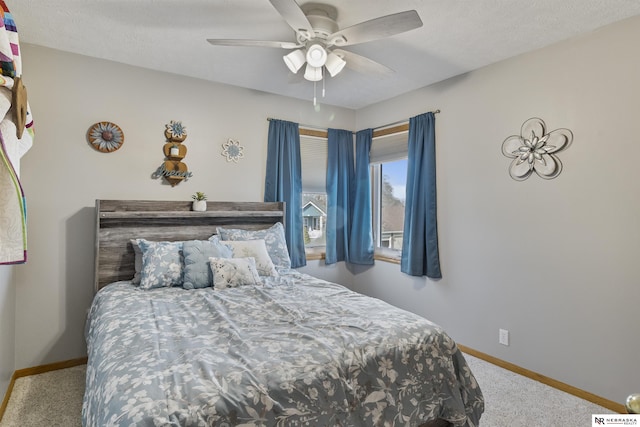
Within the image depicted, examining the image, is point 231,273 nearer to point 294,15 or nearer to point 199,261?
point 199,261

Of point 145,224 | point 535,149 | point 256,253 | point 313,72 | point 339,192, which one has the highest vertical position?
point 313,72

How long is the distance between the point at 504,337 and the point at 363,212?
2.01 metres

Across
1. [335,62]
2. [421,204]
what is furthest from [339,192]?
[335,62]

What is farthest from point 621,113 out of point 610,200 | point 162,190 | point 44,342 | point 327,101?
point 44,342

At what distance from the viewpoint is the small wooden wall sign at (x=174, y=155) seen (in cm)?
326

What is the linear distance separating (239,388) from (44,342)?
8.14 ft

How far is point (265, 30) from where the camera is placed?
8.13 feet

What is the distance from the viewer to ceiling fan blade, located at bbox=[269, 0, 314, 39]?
1698mm

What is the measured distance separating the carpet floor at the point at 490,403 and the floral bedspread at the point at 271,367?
2.14 ft

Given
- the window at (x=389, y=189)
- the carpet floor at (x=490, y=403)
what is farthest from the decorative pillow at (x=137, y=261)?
the window at (x=389, y=189)

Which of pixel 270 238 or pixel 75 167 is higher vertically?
pixel 75 167

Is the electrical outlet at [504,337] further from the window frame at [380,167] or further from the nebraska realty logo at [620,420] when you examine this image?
the nebraska realty logo at [620,420]

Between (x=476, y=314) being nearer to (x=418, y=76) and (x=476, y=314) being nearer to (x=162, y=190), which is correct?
(x=418, y=76)

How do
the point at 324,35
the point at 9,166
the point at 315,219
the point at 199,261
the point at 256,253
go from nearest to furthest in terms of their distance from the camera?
the point at 9,166
the point at 324,35
the point at 199,261
the point at 256,253
the point at 315,219
